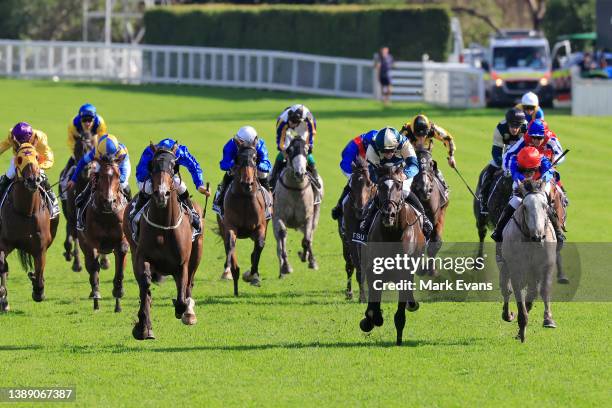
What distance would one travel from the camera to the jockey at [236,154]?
696 inches

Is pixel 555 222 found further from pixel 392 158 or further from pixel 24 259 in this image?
pixel 24 259

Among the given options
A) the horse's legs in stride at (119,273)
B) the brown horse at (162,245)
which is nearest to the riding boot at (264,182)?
the horse's legs in stride at (119,273)

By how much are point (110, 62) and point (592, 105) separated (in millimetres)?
23943

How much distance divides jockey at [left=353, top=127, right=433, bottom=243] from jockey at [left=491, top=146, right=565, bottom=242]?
35.2 inches

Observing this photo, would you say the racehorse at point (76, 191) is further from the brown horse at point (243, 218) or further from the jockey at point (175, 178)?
the jockey at point (175, 178)

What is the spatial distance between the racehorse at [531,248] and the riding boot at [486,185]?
514 cm

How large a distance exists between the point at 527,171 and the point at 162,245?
3909 millimetres

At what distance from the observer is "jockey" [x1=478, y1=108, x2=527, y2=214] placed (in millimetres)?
18672

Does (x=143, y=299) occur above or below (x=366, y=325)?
above

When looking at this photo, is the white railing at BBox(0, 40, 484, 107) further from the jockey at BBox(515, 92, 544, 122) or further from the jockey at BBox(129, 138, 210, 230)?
the jockey at BBox(129, 138, 210, 230)

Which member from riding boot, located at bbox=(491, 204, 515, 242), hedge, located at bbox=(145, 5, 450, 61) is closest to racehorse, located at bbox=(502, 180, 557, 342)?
riding boot, located at bbox=(491, 204, 515, 242)

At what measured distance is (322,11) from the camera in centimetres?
5525

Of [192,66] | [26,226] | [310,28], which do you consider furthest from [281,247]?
[192,66]

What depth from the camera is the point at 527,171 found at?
14.9 metres
